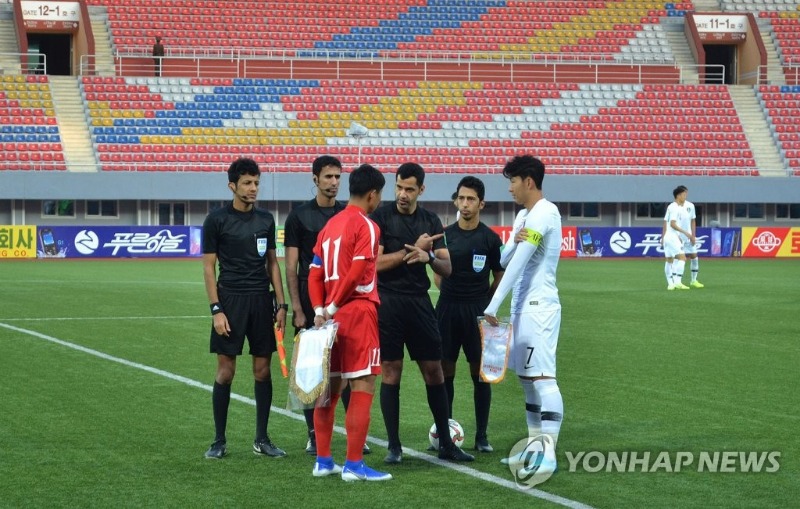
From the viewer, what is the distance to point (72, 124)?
4556 centimetres

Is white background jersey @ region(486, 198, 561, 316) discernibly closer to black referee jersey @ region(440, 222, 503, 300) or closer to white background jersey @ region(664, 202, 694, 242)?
black referee jersey @ region(440, 222, 503, 300)

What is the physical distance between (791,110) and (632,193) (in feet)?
30.9

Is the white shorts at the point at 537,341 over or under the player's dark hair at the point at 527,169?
under

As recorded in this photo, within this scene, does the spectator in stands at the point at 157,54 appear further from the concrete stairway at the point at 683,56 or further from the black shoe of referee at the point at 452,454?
the black shoe of referee at the point at 452,454

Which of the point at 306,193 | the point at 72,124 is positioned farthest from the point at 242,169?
the point at 72,124

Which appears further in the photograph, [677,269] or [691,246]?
[691,246]

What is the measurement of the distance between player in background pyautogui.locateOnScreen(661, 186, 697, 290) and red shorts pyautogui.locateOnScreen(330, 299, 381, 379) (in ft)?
62.7

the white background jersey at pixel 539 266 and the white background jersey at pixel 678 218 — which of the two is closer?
the white background jersey at pixel 539 266

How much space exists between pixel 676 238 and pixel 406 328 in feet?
62.6

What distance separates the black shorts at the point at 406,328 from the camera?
27.6 ft

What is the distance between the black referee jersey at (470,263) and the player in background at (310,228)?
3.02 feet

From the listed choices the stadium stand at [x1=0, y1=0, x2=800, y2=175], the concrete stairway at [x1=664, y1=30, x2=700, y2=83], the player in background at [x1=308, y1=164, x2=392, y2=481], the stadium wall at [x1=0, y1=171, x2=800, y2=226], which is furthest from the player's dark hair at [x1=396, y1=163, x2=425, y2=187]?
the concrete stairway at [x1=664, y1=30, x2=700, y2=83]

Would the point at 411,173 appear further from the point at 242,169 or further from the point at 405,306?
the point at 242,169

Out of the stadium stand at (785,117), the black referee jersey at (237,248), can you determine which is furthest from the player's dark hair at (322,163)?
the stadium stand at (785,117)
